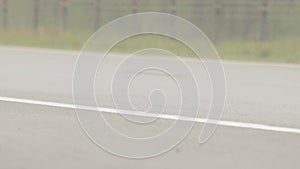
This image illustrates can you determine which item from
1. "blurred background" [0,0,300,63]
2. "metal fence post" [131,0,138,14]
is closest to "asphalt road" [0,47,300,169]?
"blurred background" [0,0,300,63]

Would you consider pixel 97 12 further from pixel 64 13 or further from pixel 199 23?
pixel 199 23

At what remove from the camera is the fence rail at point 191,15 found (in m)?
16.6

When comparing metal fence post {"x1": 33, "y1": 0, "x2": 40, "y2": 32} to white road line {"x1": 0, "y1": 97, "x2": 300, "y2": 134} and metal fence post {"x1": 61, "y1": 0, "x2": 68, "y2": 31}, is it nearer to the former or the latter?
metal fence post {"x1": 61, "y1": 0, "x2": 68, "y2": 31}

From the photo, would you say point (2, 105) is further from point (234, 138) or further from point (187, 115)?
point (234, 138)

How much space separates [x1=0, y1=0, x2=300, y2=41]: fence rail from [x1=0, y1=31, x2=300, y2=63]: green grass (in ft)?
3.65

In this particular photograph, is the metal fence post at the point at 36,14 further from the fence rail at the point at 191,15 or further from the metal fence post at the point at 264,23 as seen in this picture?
the metal fence post at the point at 264,23

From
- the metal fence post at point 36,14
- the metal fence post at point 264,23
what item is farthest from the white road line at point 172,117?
the metal fence post at point 36,14

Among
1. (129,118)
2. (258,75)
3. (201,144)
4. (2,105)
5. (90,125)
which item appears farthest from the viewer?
(258,75)

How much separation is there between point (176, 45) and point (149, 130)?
22.0 feet

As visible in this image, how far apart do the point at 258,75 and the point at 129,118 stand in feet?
14.9

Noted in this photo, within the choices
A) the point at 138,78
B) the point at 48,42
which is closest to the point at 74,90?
the point at 138,78

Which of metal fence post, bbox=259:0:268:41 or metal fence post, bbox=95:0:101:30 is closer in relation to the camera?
metal fence post, bbox=259:0:268:41

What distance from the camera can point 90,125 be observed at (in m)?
5.58

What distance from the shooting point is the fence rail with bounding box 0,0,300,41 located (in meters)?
16.6
